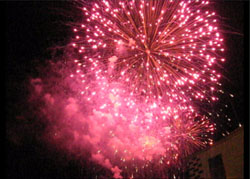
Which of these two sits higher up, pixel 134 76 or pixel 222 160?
pixel 134 76

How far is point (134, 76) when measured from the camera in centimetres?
607

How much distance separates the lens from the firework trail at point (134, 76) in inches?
213

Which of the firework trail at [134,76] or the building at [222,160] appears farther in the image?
the building at [222,160]

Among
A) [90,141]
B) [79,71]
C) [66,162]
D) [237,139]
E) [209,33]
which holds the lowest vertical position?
[66,162]

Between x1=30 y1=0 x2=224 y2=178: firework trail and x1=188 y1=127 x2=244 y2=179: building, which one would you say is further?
x1=188 y1=127 x2=244 y2=179: building

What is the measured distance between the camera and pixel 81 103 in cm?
635

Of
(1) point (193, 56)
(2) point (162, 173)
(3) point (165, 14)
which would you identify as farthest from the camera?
(2) point (162, 173)

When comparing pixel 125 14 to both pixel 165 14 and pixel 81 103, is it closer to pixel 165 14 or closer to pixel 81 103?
pixel 165 14

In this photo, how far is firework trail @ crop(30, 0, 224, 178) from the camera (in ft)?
17.7

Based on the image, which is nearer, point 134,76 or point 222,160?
point 134,76

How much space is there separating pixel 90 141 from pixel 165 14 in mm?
4145

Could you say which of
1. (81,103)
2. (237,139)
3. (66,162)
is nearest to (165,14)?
(81,103)

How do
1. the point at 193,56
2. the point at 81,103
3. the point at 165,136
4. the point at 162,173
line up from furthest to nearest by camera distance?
1. the point at 162,173
2. the point at 165,136
3. the point at 81,103
4. the point at 193,56

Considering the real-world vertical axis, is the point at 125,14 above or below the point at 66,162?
above
